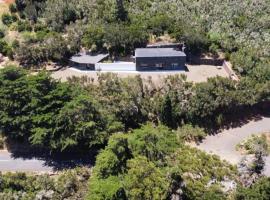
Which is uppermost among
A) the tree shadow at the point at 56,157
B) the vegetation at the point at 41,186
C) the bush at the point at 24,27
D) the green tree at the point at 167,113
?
the bush at the point at 24,27

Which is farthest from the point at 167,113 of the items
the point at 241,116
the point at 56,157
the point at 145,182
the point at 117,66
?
the point at 145,182

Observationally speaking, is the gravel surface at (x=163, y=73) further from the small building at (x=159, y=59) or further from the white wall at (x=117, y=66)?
the small building at (x=159, y=59)

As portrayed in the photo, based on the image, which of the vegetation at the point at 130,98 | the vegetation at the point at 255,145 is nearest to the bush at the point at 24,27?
the vegetation at the point at 130,98

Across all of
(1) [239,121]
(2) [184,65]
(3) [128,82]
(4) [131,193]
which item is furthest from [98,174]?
(2) [184,65]

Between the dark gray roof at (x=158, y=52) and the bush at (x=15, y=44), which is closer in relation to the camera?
the dark gray roof at (x=158, y=52)

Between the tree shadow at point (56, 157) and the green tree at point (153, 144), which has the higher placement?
→ the green tree at point (153, 144)

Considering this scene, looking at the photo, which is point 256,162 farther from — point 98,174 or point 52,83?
point 52,83

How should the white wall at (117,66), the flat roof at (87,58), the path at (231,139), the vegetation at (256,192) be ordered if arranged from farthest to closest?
the flat roof at (87,58) → the white wall at (117,66) → the path at (231,139) → the vegetation at (256,192)

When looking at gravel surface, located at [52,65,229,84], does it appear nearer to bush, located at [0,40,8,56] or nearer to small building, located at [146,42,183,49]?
small building, located at [146,42,183,49]

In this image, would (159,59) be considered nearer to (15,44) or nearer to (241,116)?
(241,116)
